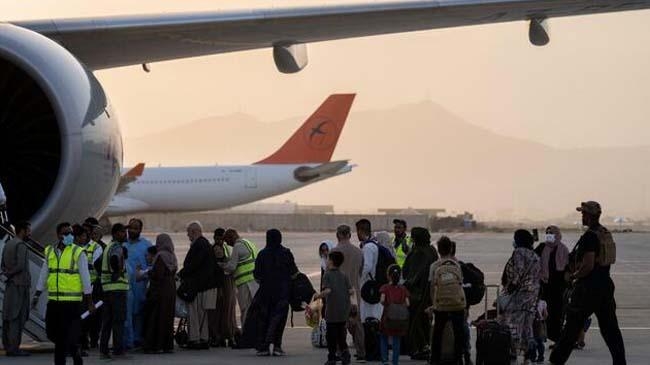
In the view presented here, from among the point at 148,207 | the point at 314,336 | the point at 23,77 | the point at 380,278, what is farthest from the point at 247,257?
the point at 148,207

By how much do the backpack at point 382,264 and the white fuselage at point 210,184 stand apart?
49.9m

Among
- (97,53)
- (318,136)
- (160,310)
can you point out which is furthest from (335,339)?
(318,136)

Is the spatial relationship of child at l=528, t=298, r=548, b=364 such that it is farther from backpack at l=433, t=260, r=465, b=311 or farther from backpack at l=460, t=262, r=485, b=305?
backpack at l=433, t=260, r=465, b=311

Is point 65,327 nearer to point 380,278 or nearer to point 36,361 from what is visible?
point 36,361

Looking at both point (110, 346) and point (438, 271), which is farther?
point (110, 346)

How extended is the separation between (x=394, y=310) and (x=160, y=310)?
2.90 metres

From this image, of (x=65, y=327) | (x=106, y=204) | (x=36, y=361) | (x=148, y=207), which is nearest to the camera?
(x=65, y=327)

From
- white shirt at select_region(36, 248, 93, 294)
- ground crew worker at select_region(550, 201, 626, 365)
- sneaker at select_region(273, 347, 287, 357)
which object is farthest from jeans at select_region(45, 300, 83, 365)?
ground crew worker at select_region(550, 201, 626, 365)

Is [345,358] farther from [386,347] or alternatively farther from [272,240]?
[272,240]

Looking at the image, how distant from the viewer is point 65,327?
484 inches

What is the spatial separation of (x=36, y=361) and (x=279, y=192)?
52121 millimetres

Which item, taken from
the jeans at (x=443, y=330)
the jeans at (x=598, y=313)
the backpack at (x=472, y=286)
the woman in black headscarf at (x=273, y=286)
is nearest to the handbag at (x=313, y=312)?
the woman in black headscarf at (x=273, y=286)

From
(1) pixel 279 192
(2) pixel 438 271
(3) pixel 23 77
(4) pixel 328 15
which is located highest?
(1) pixel 279 192

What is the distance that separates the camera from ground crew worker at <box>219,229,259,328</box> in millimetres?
15521
